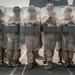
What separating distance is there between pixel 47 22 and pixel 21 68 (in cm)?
142

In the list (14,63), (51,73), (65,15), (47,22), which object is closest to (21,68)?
(14,63)

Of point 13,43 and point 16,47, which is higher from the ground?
point 13,43

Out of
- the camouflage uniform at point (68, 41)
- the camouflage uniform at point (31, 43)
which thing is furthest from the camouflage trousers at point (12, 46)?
the camouflage uniform at point (68, 41)

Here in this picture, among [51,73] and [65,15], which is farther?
[65,15]

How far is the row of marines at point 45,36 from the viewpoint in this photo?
595cm

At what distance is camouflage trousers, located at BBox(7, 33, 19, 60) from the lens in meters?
6.14

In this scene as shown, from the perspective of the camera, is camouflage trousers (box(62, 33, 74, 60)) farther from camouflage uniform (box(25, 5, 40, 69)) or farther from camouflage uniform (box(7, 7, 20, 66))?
camouflage uniform (box(7, 7, 20, 66))

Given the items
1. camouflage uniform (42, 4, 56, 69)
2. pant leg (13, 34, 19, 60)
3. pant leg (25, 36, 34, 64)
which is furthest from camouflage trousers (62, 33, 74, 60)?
pant leg (13, 34, 19, 60)

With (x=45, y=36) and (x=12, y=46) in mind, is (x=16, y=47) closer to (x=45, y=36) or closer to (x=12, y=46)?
(x=12, y=46)

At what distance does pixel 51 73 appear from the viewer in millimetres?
5582

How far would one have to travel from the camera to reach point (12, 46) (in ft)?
20.2

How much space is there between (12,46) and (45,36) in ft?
3.13

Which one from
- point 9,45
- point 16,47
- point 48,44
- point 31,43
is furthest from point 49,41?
point 9,45

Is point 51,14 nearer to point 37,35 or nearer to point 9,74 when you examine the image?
point 37,35
